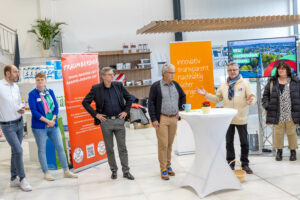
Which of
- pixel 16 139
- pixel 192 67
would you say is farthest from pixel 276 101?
pixel 16 139

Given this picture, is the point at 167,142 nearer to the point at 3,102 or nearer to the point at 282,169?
the point at 282,169

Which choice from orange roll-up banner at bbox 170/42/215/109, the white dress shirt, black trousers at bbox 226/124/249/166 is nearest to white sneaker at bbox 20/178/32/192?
the white dress shirt

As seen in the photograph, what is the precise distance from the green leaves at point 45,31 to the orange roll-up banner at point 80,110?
574 cm

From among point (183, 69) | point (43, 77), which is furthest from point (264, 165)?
point (43, 77)

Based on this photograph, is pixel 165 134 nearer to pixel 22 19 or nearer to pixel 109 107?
pixel 109 107

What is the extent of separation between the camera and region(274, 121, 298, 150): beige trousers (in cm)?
478

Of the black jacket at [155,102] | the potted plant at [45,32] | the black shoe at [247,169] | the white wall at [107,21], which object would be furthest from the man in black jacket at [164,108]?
the white wall at [107,21]

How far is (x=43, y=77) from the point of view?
4.35m

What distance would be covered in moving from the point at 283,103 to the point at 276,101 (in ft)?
0.35

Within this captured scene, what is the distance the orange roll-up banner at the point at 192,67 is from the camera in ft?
18.0

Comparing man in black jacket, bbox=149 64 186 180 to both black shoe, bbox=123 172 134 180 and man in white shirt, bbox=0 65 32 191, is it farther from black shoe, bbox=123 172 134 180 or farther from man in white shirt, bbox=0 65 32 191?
man in white shirt, bbox=0 65 32 191

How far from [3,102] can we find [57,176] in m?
1.44

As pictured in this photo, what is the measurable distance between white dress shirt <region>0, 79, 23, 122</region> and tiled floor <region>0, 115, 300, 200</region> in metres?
0.98

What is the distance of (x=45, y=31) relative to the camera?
33.8 ft
